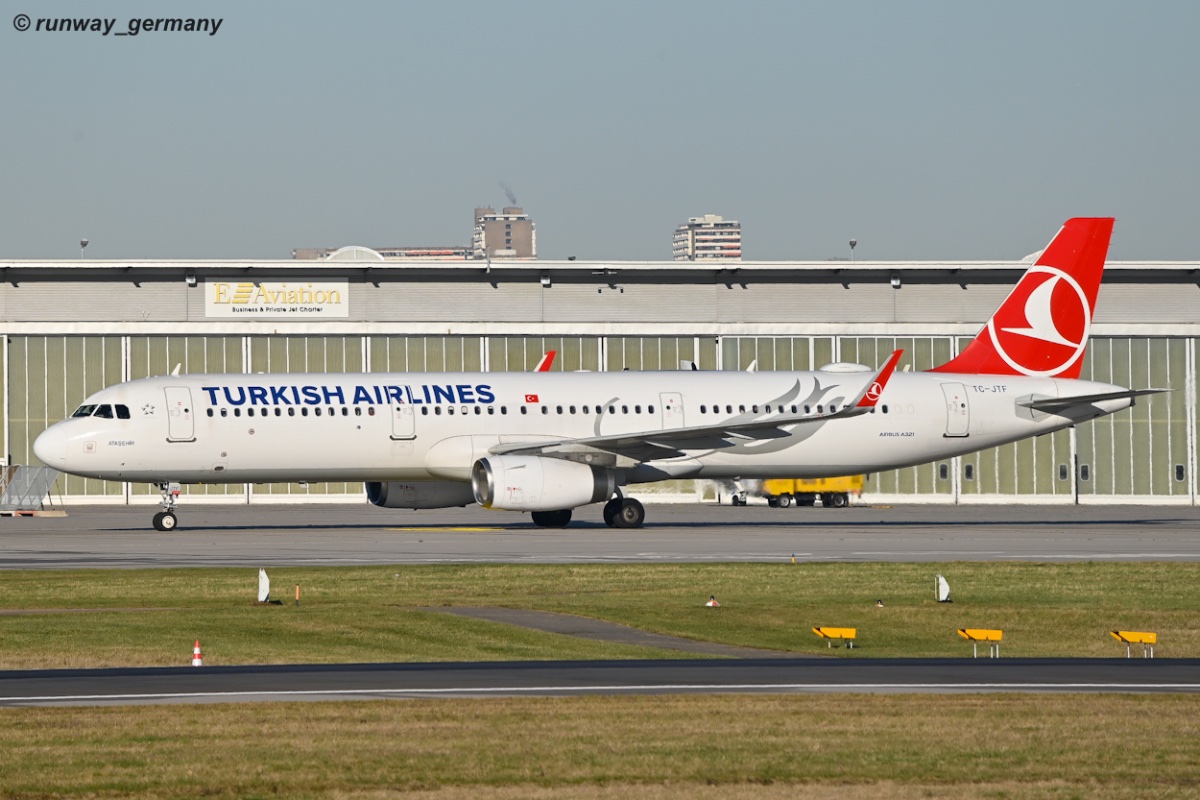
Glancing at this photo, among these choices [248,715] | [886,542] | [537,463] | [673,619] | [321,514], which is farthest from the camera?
[321,514]

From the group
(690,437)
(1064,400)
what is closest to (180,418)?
(690,437)

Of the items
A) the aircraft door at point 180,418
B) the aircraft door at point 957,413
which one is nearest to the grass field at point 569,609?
the aircraft door at point 180,418

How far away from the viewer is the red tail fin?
2093 inches

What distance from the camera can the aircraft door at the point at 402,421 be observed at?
4797 centimetres

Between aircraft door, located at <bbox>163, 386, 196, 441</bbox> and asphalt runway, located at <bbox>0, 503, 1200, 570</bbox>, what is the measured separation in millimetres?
2610

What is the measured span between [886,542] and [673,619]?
17.2 metres

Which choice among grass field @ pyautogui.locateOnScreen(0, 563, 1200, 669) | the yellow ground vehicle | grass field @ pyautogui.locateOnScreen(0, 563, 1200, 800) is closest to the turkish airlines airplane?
grass field @ pyautogui.locateOnScreen(0, 563, 1200, 669)

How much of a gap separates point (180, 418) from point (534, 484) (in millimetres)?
9536

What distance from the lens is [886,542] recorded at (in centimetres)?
4241

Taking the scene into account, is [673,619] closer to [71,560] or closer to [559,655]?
[559,655]

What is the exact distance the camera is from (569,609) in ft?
89.4

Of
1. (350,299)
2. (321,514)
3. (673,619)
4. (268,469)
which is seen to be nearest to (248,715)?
(673,619)

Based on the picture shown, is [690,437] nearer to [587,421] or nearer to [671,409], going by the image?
[671,409]

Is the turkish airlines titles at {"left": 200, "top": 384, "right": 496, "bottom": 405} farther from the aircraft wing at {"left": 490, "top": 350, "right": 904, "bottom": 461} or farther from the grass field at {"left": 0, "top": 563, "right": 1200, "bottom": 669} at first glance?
the grass field at {"left": 0, "top": 563, "right": 1200, "bottom": 669}
